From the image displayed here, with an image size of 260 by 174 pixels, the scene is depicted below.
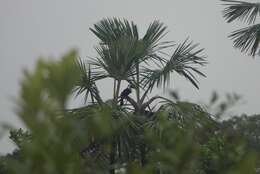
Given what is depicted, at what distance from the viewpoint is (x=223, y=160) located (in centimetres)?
139

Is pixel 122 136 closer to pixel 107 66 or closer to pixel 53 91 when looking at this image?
pixel 107 66

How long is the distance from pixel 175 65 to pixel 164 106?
0.83m

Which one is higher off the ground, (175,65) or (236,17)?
(236,17)

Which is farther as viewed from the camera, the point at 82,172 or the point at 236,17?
the point at 236,17

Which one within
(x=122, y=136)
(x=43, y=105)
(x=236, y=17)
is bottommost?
(x=122, y=136)

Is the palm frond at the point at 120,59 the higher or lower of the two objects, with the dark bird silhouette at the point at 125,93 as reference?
higher

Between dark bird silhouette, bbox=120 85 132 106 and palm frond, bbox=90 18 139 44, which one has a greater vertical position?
palm frond, bbox=90 18 139 44

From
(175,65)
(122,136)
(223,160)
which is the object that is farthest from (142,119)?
(223,160)

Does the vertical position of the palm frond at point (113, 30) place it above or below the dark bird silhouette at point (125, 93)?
above

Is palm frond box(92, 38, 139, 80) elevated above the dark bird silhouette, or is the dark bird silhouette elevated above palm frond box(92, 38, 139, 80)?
palm frond box(92, 38, 139, 80)

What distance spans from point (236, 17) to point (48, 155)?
18.3ft

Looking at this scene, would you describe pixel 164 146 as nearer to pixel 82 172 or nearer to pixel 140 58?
pixel 82 172

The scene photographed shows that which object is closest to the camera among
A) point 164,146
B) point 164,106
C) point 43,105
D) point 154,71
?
point 43,105

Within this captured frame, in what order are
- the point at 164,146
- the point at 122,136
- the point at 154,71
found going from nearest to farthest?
the point at 164,146, the point at 122,136, the point at 154,71
